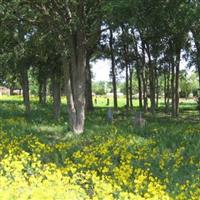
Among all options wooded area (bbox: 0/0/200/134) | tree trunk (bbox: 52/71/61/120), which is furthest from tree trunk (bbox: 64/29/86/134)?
tree trunk (bbox: 52/71/61/120)

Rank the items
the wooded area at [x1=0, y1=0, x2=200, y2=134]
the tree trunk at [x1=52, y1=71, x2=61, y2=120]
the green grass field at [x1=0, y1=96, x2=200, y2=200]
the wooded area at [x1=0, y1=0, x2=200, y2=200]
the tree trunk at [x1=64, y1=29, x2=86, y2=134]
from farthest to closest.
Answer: the tree trunk at [x1=52, y1=71, x2=61, y2=120], the tree trunk at [x1=64, y1=29, x2=86, y2=134], the wooded area at [x1=0, y1=0, x2=200, y2=134], the wooded area at [x1=0, y1=0, x2=200, y2=200], the green grass field at [x1=0, y1=96, x2=200, y2=200]

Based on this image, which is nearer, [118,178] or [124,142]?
[118,178]

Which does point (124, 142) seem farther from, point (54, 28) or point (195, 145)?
point (54, 28)

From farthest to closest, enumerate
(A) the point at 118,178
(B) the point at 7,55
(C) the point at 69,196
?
(B) the point at 7,55
(A) the point at 118,178
(C) the point at 69,196

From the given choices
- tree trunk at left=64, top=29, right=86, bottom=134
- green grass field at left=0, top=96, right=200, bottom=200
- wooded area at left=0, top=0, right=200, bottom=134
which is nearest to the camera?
green grass field at left=0, top=96, right=200, bottom=200

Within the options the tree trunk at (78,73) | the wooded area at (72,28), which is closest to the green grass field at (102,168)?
the tree trunk at (78,73)

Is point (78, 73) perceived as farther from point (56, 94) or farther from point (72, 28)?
point (56, 94)

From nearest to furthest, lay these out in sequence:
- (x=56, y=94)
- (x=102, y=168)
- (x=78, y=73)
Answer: (x=102, y=168) < (x=78, y=73) < (x=56, y=94)

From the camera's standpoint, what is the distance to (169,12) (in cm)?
1733

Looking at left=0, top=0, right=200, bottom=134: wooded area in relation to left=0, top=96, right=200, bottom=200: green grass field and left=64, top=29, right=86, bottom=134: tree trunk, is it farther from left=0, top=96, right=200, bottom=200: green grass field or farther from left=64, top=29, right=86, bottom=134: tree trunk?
left=0, top=96, right=200, bottom=200: green grass field

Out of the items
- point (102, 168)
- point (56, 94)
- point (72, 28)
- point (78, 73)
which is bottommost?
point (102, 168)

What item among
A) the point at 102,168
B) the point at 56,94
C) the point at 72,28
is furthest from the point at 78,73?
the point at 102,168

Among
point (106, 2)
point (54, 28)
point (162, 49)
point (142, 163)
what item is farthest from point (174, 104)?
point (142, 163)

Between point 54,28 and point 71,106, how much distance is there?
3.31m
